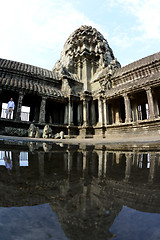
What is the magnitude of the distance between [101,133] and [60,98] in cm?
553

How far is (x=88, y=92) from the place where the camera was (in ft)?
47.3

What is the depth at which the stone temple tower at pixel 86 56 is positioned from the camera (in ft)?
60.0

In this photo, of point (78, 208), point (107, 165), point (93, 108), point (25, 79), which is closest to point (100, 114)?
point (93, 108)

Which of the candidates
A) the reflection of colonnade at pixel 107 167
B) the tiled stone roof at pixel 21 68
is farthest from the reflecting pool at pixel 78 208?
the tiled stone roof at pixel 21 68

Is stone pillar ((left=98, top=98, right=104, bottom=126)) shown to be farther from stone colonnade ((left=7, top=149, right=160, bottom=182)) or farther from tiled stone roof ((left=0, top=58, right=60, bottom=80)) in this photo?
stone colonnade ((left=7, top=149, right=160, bottom=182))

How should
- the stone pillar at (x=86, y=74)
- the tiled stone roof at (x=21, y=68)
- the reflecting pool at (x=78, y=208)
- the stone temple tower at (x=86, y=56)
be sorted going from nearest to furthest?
the reflecting pool at (x=78, y=208)
the tiled stone roof at (x=21, y=68)
the stone pillar at (x=86, y=74)
the stone temple tower at (x=86, y=56)

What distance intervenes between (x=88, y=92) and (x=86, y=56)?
277 inches

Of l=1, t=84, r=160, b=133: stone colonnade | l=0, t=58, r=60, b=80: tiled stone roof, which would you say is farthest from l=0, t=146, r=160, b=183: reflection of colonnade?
l=0, t=58, r=60, b=80: tiled stone roof

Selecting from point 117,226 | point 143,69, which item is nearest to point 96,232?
point 117,226

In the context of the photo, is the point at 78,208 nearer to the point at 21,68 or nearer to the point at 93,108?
the point at 93,108

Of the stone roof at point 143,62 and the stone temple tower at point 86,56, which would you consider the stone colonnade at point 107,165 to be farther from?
the stone temple tower at point 86,56

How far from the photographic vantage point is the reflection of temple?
1109 centimetres

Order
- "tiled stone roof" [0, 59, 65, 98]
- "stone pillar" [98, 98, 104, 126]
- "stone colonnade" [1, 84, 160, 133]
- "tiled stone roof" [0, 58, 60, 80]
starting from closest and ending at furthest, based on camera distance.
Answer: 1. "tiled stone roof" [0, 59, 65, 98]
2. "stone pillar" [98, 98, 104, 126]
3. "stone colonnade" [1, 84, 160, 133]
4. "tiled stone roof" [0, 58, 60, 80]

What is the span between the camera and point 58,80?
54.9ft
